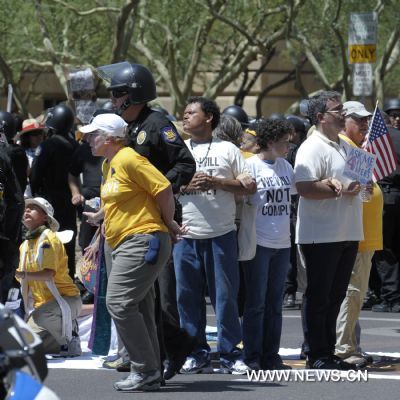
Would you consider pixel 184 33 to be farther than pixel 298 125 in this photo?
Yes

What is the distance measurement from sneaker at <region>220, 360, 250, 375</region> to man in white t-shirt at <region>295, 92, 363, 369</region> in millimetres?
486

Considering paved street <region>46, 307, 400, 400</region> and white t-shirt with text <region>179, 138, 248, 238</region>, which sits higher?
white t-shirt with text <region>179, 138, 248, 238</region>

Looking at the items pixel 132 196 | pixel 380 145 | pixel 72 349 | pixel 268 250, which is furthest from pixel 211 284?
pixel 380 145

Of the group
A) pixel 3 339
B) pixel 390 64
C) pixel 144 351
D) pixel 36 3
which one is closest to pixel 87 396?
pixel 144 351

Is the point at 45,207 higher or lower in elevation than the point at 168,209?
lower

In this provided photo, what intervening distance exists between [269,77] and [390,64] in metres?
5.95

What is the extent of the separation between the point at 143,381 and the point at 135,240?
3.02ft

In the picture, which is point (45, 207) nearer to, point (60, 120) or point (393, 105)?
point (60, 120)

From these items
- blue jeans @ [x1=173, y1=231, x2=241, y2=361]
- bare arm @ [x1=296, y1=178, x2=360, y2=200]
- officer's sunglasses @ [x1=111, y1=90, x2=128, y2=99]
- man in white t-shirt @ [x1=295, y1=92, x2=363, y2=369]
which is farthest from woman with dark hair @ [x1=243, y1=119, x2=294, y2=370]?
officer's sunglasses @ [x1=111, y1=90, x2=128, y2=99]

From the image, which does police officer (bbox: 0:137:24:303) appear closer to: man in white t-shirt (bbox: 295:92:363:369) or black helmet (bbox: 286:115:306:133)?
man in white t-shirt (bbox: 295:92:363:369)

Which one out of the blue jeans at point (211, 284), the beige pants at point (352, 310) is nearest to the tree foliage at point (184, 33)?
the beige pants at point (352, 310)

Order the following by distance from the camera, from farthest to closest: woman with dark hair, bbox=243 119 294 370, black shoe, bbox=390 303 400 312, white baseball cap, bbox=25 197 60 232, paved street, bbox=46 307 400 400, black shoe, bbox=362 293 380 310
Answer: black shoe, bbox=362 293 380 310
black shoe, bbox=390 303 400 312
white baseball cap, bbox=25 197 60 232
woman with dark hair, bbox=243 119 294 370
paved street, bbox=46 307 400 400

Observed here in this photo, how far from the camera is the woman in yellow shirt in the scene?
8258mm

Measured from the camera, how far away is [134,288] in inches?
325
